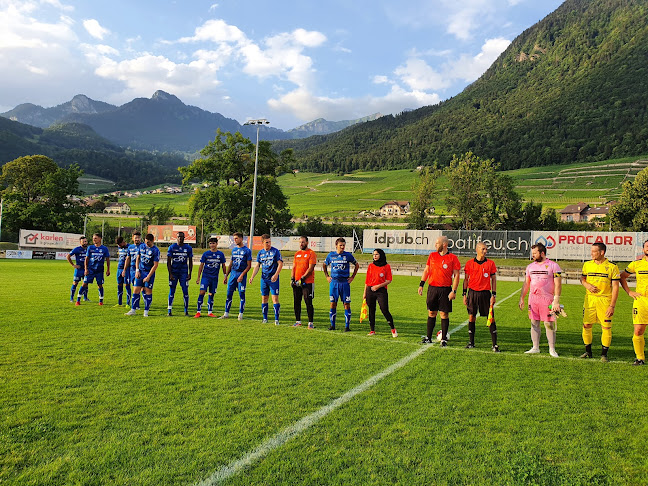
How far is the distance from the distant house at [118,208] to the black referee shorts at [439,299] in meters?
123

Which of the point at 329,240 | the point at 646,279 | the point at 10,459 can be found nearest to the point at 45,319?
the point at 10,459

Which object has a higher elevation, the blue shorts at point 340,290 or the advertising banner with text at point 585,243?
the advertising banner with text at point 585,243

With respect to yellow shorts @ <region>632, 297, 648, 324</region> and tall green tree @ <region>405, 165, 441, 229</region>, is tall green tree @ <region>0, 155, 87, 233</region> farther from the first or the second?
yellow shorts @ <region>632, 297, 648, 324</region>

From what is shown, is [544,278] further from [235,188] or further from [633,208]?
[633,208]

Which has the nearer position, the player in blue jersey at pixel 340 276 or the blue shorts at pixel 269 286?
the player in blue jersey at pixel 340 276

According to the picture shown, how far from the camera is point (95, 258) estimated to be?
12594 mm

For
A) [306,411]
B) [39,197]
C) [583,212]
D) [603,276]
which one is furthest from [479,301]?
[583,212]

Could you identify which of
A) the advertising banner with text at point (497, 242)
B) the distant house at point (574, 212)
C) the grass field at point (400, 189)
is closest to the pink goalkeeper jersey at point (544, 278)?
the advertising banner with text at point (497, 242)

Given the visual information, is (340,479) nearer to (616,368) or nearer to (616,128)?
(616,368)

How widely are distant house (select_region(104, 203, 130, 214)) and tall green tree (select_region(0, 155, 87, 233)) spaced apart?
6409cm

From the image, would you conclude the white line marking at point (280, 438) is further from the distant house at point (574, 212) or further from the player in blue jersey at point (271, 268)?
the distant house at point (574, 212)

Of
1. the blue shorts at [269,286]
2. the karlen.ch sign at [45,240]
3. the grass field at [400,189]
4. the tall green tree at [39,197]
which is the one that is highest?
the grass field at [400,189]

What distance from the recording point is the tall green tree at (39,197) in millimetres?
52094

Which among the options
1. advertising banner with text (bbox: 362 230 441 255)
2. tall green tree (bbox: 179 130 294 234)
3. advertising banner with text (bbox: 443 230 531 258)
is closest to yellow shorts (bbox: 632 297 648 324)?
advertising banner with text (bbox: 443 230 531 258)
